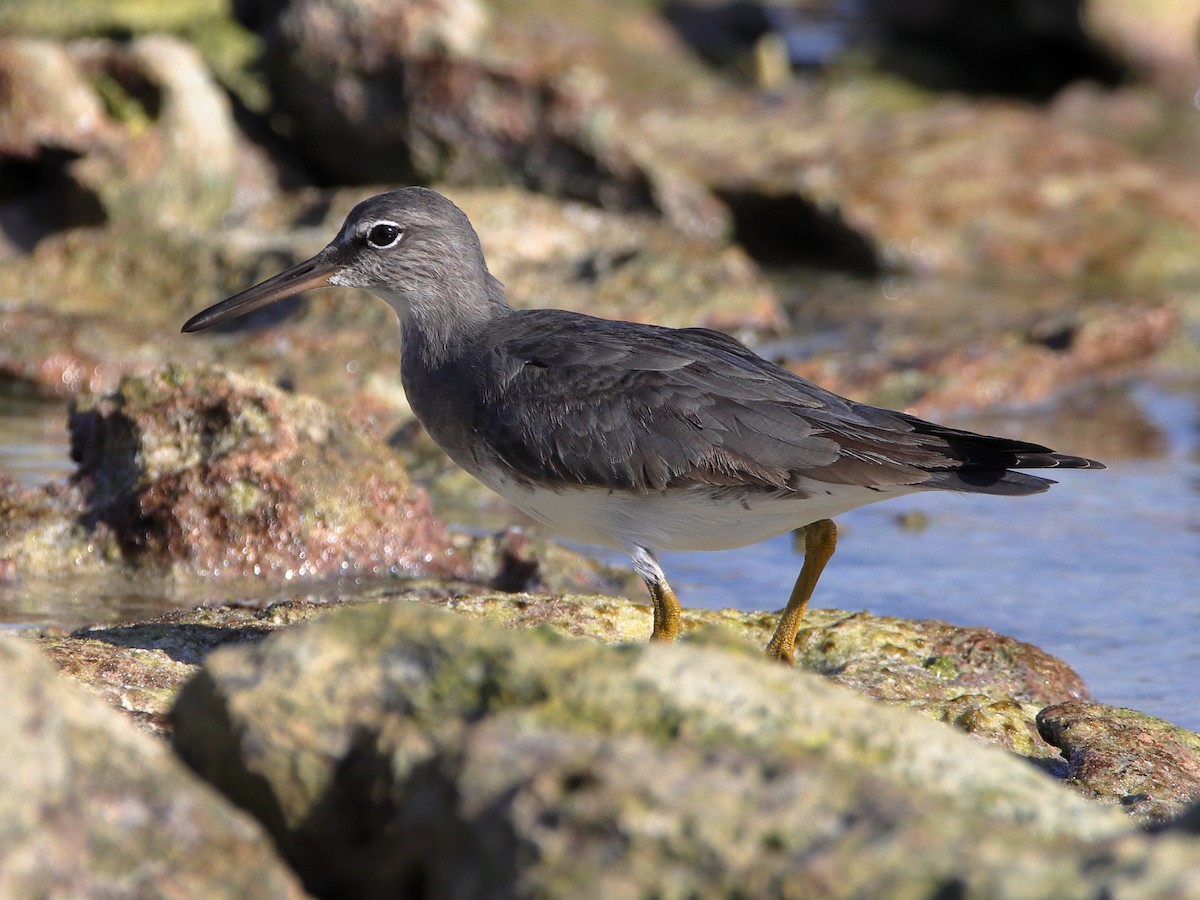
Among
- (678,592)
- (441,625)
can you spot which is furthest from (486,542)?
(441,625)

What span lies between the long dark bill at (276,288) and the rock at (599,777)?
3.37m

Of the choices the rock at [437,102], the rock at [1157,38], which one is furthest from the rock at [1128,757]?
the rock at [1157,38]

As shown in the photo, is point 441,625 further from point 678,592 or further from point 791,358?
point 791,358

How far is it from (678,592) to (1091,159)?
1069 centimetres

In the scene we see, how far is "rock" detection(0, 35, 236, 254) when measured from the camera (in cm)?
1220

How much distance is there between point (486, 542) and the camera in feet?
23.1

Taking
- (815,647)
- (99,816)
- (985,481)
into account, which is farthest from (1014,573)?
(99,816)

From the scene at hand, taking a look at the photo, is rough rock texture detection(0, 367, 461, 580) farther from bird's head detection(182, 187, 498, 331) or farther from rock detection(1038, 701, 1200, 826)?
rock detection(1038, 701, 1200, 826)

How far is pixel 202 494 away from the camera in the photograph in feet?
21.4

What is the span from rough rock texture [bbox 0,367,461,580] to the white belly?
1.26 meters

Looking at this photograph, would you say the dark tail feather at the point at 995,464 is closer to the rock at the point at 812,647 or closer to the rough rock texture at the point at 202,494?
the rock at the point at 812,647

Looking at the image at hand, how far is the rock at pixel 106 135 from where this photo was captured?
12203mm

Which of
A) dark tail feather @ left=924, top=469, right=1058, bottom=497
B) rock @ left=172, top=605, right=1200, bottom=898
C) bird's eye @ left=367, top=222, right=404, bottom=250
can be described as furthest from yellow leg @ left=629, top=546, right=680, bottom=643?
rock @ left=172, top=605, right=1200, bottom=898

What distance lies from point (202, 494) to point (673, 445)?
2.26m
